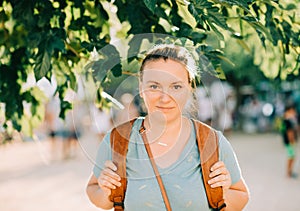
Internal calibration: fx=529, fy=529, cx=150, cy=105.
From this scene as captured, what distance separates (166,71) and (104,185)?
0.55 metres

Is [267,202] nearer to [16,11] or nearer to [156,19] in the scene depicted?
[156,19]

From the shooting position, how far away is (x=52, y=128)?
13.1 metres

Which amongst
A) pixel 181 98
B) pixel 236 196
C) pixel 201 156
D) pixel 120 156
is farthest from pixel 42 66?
pixel 236 196

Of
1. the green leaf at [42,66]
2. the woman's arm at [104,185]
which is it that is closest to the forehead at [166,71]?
the woman's arm at [104,185]

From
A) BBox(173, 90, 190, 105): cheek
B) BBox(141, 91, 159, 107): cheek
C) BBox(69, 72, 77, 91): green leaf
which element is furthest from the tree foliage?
BBox(141, 91, 159, 107): cheek

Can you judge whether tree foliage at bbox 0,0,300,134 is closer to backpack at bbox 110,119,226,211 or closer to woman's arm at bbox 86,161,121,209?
backpack at bbox 110,119,226,211

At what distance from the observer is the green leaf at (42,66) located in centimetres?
287

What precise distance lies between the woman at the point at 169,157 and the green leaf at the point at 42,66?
0.80 m

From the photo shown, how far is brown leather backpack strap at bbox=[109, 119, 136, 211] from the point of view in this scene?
2.22 metres

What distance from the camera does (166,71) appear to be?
221 centimetres

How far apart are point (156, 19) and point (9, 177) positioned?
8.33 meters

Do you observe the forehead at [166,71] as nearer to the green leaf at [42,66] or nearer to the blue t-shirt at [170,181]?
the blue t-shirt at [170,181]

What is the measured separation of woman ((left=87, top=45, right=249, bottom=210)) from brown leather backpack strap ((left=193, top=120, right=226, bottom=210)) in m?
0.02

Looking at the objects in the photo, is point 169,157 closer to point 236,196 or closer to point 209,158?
point 209,158
